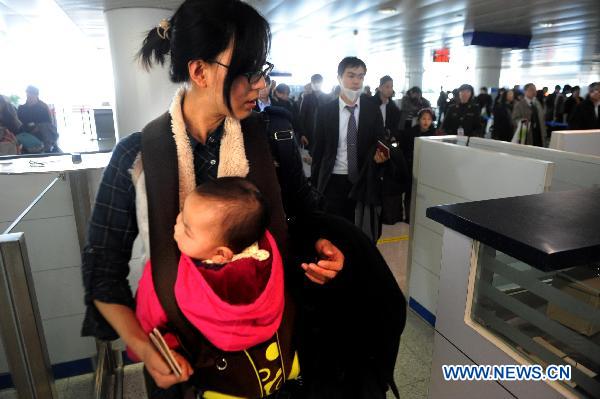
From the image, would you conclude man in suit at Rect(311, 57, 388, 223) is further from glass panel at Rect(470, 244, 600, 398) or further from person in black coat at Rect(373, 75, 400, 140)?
glass panel at Rect(470, 244, 600, 398)

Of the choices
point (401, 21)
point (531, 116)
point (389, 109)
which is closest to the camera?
point (389, 109)

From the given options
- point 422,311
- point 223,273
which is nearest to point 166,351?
point 223,273

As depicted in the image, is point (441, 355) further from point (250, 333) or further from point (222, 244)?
point (222, 244)

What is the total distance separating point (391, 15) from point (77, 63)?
45.6 ft

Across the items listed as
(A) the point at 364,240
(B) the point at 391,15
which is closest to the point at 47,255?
(A) the point at 364,240

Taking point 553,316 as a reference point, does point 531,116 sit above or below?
above

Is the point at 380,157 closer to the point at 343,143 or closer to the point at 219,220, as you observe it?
the point at 343,143

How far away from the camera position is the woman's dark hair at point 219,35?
35.7 inches

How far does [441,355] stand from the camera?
128cm

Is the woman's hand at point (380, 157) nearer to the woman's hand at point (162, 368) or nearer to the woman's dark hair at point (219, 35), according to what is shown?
the woman's dark hair at point (219, 35)

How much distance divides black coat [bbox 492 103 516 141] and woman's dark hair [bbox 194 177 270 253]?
7895 millimetres

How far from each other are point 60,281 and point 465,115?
216 inches

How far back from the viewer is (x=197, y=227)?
904 mm

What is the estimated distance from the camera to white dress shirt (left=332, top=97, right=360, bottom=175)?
327 centimetres
